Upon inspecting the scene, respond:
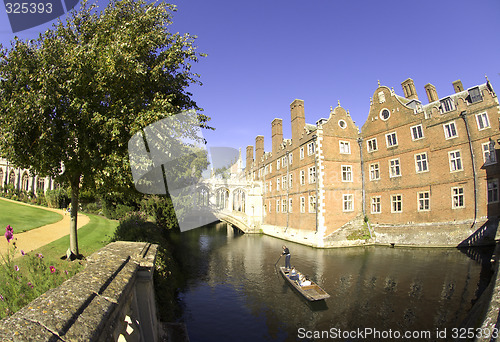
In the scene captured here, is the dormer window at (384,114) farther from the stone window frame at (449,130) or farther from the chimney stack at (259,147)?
the chimney stack at (259,147)

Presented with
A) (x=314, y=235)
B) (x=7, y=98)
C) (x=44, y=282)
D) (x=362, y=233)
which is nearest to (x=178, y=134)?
(x=7, y=98)

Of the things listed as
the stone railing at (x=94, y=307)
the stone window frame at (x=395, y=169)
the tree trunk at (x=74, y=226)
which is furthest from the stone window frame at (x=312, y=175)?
the stone railing at (x=94, y=307)

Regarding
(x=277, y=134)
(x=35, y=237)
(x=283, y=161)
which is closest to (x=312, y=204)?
(x=283, y=161)

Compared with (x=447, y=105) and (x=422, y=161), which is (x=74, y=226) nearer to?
(x=422, y=161)

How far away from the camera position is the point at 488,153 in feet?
68.9

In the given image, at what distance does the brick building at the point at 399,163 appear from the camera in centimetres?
2144

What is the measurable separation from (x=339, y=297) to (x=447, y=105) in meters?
21.3

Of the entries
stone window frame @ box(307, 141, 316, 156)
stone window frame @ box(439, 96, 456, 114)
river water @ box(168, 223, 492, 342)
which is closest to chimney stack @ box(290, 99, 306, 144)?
stone window frame @ box(307, 141, 316, 156)

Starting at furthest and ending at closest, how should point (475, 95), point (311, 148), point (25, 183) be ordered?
point (25, 183) → point (311, 148) → point (475, 95)

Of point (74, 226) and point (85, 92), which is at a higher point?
point (85, 92)

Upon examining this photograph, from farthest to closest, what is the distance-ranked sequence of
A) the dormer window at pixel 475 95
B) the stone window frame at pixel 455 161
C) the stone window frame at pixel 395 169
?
the stone window frame at pixel 395 169
the stone window frame at pixel 455 161
the dormer window at pixel 475 95

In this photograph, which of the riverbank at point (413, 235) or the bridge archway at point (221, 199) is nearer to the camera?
the riverbank at point (413, 235)

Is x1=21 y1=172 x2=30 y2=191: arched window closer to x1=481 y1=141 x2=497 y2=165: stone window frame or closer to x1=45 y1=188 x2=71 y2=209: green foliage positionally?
x1=45 y1=188 x2=71 y2=209: green foliage

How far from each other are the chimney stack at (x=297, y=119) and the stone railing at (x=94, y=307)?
3106 cm
